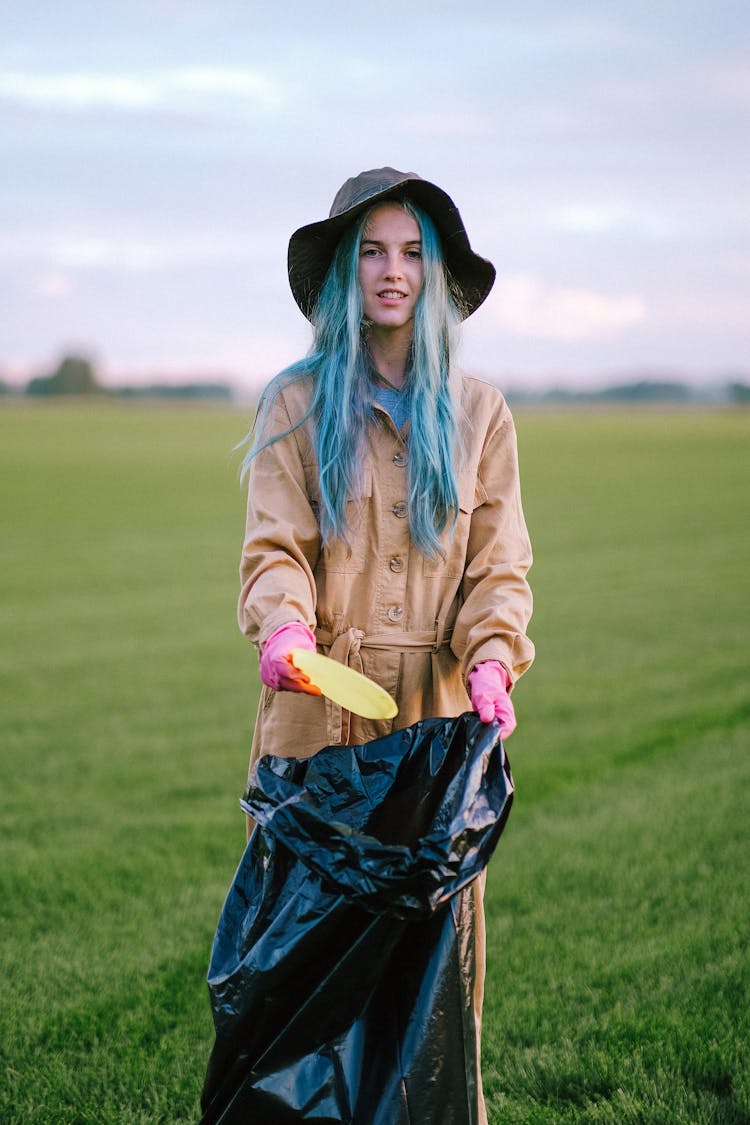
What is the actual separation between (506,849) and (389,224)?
10.2 ft

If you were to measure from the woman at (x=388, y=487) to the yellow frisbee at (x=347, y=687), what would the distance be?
0.41 metres

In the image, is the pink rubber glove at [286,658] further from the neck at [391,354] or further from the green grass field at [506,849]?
the green grass field at [506,849]

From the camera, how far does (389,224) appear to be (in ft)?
8.59

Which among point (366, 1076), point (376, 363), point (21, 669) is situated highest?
point (376, 363)

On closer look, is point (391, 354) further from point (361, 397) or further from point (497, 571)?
point (497, 571)

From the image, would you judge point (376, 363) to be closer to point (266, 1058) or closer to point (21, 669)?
point (266, 1058)

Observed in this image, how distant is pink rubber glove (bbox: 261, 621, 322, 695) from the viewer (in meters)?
2.20

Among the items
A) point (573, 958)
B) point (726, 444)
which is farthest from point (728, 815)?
point (726, 444)

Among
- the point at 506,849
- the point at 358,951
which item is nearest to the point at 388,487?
the point at 358,951

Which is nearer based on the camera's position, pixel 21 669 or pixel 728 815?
pixel 728 815

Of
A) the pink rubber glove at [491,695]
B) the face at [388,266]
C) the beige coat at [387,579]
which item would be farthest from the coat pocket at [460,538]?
the face at [388,266]

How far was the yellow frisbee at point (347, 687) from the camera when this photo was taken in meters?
2.09

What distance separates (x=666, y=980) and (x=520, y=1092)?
801mm

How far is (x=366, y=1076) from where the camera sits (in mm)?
2197
